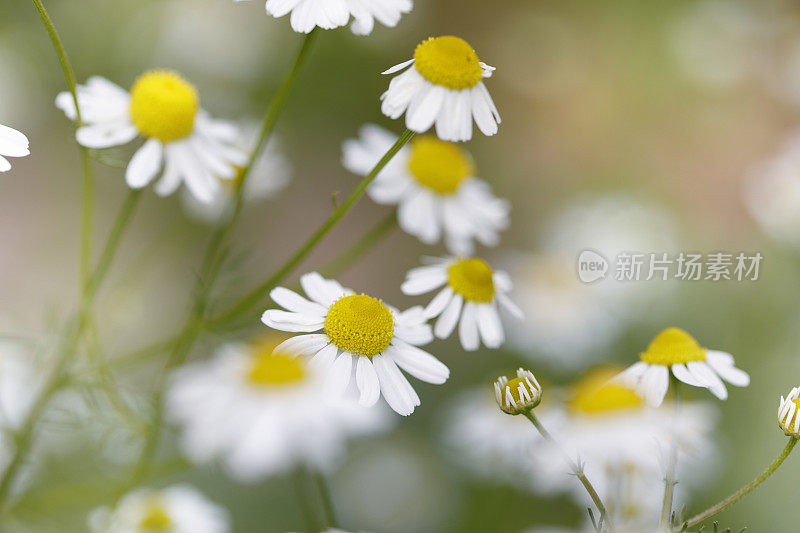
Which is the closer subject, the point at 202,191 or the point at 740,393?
the point at 202,191

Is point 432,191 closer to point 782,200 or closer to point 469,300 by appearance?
point 469,300

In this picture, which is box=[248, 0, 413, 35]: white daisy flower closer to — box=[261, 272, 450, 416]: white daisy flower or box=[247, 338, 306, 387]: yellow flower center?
box=[261, 272, 450, 416]: white daisy flower

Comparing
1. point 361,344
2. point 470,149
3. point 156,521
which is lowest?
point 156,521

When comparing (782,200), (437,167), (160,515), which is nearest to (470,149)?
(782,200)

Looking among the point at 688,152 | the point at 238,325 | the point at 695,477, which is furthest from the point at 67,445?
the point at 688,152

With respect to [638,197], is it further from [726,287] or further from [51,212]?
[51,212]

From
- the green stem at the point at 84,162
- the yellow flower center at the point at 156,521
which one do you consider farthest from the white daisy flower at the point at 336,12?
the yellow flower center at the point at 156,521

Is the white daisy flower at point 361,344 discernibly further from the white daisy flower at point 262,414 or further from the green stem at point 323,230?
the white daisy flower at point 262,414
